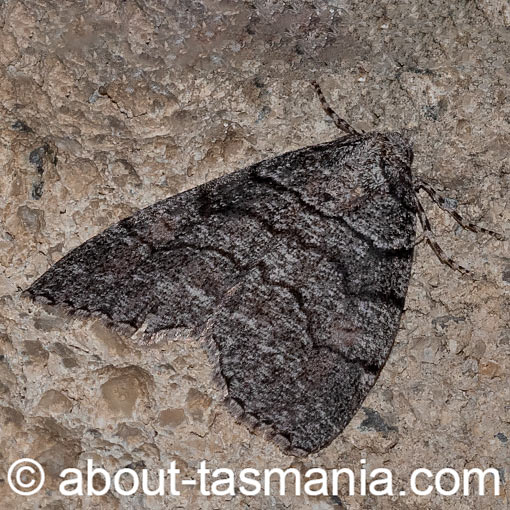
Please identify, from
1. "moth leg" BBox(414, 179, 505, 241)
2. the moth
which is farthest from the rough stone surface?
the moth

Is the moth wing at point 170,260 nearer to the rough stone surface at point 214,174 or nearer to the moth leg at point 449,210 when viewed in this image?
the rough stone surface at point 214,174

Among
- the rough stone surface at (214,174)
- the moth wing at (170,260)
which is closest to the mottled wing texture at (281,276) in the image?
the moth wing at (170,260)

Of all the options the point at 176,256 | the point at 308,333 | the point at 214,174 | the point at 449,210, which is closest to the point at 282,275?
the point at 308,333

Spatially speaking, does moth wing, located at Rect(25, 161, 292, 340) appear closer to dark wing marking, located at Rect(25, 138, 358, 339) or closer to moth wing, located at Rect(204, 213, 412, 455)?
dark wing marking, located at Rect(25, 138, 358, 339)

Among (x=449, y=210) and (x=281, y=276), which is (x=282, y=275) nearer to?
(x=281, y=276)

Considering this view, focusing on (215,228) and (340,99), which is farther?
(340,99)

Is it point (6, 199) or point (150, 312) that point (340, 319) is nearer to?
point (150, 312)

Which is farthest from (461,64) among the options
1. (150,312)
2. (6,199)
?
(6,199)
